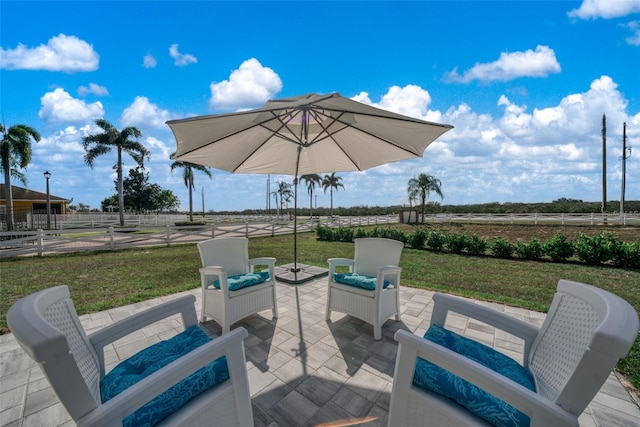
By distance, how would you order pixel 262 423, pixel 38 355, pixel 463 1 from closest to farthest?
pixel 38 355, pixel 262 423, pixel 463 1

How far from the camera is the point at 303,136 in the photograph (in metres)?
3.83

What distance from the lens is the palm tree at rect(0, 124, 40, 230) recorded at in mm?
11672

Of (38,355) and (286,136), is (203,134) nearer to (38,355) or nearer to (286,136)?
(286,136)

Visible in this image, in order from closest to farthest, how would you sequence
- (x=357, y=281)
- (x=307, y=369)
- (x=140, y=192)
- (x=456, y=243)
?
(x=307, y=369)
(x=357, y=281)
(x=456, y=243)
(x=140, y=192)

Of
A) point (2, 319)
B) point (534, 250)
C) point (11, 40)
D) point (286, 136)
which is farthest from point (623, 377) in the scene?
point (11, 40)

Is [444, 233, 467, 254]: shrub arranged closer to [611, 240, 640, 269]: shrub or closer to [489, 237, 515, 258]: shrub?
[489, 237, 515, 258]: shrub

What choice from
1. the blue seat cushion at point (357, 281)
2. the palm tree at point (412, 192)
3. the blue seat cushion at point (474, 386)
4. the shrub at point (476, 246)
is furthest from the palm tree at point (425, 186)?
the blue seat cushion at point (474, 386)

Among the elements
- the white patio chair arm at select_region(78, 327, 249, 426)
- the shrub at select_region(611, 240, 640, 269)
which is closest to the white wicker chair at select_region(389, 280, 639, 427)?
the white patio chair arm at select_region(78, 327, 249, 426)

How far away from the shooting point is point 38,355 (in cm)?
82

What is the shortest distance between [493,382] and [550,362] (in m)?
0.58

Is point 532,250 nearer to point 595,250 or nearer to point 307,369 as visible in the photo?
point 595,250

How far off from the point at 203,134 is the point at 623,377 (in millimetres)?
4472

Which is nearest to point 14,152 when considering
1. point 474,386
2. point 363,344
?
point 363,344

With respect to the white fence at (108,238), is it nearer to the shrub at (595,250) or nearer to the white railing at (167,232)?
the white railing at (167,232)
